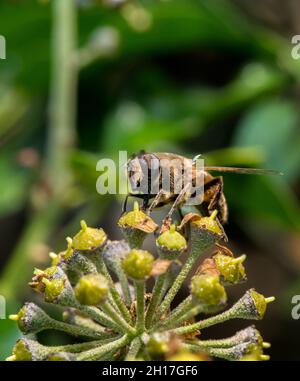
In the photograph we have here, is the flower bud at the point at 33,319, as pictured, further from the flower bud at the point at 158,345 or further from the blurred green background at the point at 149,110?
the blurred green background at the point at 149,110

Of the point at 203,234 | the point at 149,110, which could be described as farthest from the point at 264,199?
the point at 203,234

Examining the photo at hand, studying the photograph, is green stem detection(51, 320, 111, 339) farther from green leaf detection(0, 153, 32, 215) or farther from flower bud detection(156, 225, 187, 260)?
green leaf detection(0, 153, 32, 215)

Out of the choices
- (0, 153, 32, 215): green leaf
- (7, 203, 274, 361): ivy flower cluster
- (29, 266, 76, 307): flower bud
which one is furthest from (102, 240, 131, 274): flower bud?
(0, 153, 32, 215): green leaf

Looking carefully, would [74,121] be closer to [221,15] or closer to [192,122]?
[192,122]

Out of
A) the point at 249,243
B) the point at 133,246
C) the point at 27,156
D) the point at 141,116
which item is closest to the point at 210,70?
the point at 141,116

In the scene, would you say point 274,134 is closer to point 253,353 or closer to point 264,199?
point 264,199
